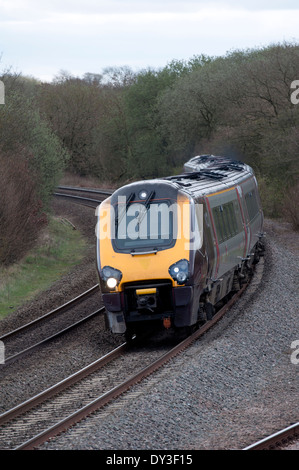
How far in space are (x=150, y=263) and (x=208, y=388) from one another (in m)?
2.84

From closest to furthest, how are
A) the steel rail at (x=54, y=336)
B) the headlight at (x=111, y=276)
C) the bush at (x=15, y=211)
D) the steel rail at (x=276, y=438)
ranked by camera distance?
the steel rail at (x=276, y=438) → the headlight at (x=111, y=276) → the steel rail at (x=54, y=336) → the bush at (x=15, y=211)

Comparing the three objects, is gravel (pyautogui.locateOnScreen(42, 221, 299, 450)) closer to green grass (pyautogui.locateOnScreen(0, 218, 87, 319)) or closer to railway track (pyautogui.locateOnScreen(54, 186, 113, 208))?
green grass (pyautogui.locateOnScreen(0, 218, 87, 319))

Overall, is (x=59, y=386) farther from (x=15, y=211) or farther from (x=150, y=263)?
(x=15, y=211)

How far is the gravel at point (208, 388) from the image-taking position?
8.56 metres

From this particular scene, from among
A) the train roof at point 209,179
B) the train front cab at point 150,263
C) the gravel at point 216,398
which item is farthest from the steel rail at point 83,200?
the train front cab at point 150,263

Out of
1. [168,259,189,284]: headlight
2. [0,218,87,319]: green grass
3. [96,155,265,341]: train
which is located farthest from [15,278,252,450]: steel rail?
[0,218,87,319]: green grass

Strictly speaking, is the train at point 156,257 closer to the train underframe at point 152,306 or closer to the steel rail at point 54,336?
the train underframe at point 152,306

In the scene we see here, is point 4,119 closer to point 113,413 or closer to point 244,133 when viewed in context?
point 244,133

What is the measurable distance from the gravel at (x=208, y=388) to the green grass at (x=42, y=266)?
3994 mm

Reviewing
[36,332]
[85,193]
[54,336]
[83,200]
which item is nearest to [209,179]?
[54,336]

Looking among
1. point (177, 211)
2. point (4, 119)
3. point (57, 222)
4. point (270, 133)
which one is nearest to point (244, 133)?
point (270, 133)

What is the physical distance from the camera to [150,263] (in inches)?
498

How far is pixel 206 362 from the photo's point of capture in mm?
11641

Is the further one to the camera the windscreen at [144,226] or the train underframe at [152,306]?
the windscreen at [144,226]
